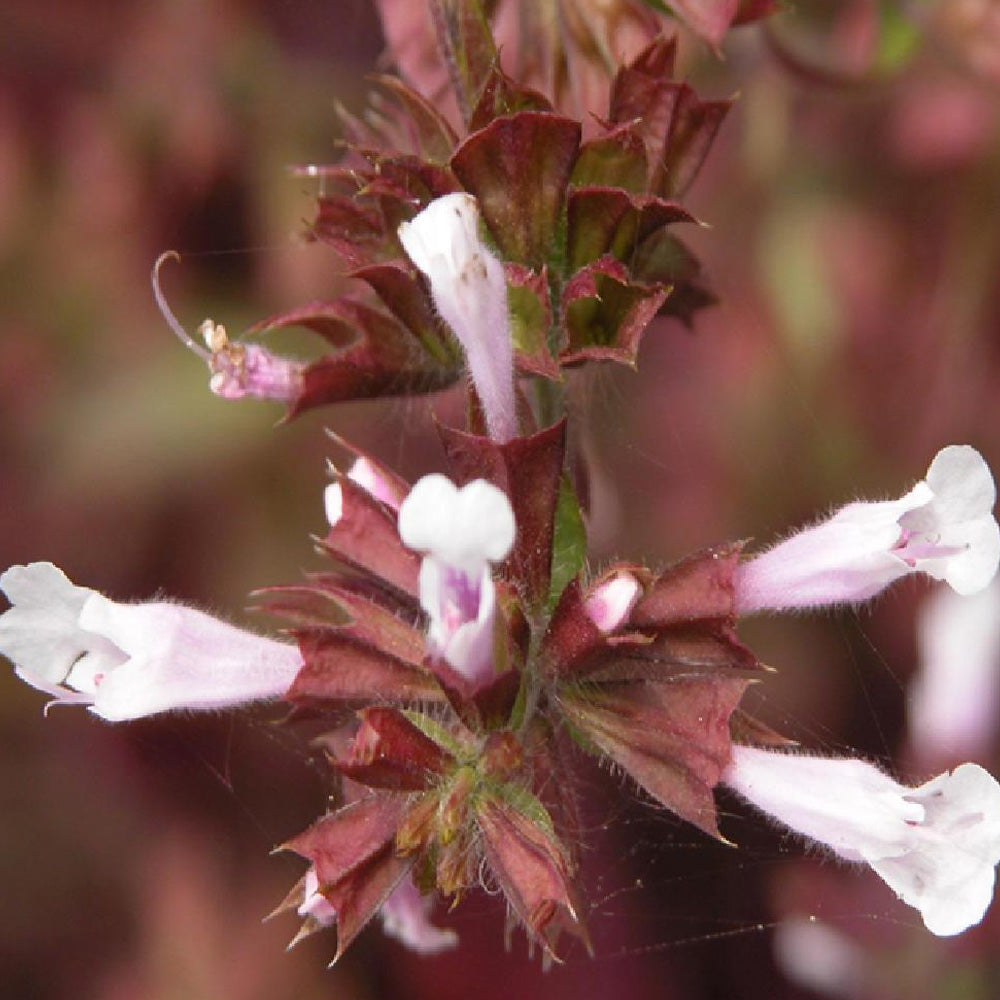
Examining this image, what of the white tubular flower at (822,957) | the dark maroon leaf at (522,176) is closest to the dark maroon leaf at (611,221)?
the dark maroon leaf at (522,176)

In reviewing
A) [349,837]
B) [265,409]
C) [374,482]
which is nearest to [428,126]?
[374,482]

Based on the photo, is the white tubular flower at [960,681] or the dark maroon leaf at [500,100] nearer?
the dark maroon leaf at [500,100]

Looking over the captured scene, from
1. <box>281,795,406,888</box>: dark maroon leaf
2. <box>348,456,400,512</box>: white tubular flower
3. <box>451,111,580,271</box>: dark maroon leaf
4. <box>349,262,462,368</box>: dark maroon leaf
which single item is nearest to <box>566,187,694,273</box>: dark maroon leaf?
<box>451,111,580,271</box>: dark maroon leaf

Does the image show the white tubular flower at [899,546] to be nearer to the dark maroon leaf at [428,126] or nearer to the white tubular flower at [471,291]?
the white tubular flower at [471,291]

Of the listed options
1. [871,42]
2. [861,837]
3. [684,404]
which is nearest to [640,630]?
[861,837]

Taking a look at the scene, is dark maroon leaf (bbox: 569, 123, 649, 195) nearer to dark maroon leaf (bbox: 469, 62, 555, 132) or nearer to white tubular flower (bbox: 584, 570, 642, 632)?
dark maroon leaf (bbox: 469, 62, 555, 132)
